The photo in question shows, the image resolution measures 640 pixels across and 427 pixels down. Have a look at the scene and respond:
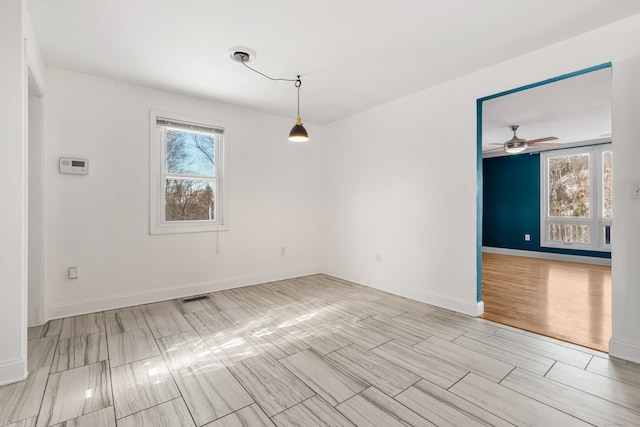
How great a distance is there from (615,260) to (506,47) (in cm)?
200

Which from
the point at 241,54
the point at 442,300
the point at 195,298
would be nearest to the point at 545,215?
the point at 442,300

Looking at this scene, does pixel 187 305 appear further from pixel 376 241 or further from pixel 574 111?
pixel 574 111

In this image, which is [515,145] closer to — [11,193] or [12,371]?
[11,193]

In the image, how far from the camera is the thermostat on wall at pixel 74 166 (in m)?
3.08

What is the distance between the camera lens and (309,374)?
2.07 metres

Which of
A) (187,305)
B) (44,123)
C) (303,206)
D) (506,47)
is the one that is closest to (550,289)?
(506,47)

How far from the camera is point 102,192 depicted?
330cm

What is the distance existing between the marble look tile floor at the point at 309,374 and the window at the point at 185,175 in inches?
48.0

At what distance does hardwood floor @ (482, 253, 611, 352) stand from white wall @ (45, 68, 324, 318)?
3.09 meters

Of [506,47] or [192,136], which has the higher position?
[506,47]

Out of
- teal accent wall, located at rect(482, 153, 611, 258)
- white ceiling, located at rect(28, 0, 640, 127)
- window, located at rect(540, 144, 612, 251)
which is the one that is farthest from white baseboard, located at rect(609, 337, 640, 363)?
teal accent wall, located at rect(482, 153, 611, 258)

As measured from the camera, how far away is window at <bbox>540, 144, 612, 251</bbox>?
6.11 meters

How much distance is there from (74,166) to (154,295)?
5.48ft

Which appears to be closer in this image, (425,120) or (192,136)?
(425,120)
